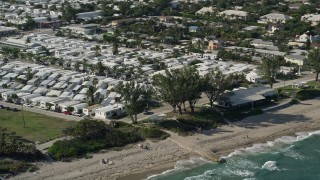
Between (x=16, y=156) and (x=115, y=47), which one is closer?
(x=16, y=156)

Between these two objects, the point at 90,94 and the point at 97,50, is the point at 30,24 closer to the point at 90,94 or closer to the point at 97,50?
the point at 97,50

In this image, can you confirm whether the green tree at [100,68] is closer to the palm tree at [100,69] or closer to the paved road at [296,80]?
the palm tree at [100,69]

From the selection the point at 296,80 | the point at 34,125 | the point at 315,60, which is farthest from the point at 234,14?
the point at 34,125

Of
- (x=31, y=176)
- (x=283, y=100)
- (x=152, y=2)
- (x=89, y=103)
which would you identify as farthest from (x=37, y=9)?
(x=31, y=176)

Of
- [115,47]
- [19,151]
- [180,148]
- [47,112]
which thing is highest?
[115,47]

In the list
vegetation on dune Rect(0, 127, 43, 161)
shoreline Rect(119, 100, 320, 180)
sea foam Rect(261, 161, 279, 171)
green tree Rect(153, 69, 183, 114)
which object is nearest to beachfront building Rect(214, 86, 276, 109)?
green tree Rect(153, 69, 183, 114)

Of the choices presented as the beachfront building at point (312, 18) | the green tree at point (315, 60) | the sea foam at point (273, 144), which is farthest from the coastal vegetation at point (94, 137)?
the beachfront building at point (312, 18)
